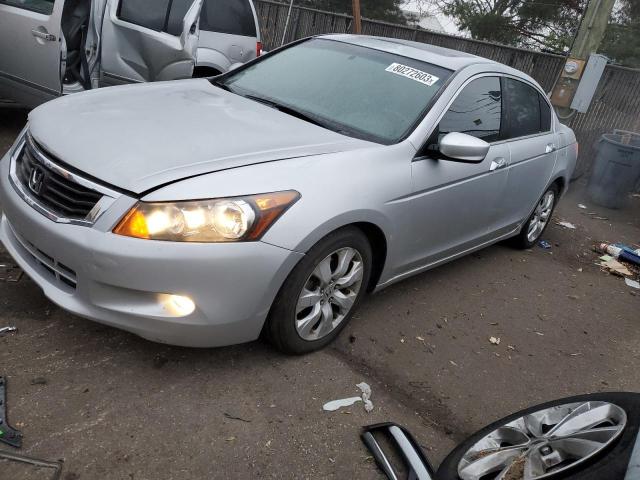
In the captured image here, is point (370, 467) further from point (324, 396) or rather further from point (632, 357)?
point (632, 357)

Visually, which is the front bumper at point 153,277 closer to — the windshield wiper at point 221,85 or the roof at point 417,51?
the windshield wiper at point 221,85

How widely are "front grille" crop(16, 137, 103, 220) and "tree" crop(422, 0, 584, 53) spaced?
19698 millimetres

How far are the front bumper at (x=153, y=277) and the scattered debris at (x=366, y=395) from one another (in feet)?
2.19

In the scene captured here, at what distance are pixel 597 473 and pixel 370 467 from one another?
3.14 feet

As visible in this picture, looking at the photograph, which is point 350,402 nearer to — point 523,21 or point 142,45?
point 142,45

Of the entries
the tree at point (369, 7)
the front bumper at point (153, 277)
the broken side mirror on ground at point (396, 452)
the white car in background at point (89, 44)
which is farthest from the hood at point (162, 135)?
the tree at point (369, 7)

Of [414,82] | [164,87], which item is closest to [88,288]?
[164,87]

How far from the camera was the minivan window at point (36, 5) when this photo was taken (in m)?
5.27

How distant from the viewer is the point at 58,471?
2.12 m

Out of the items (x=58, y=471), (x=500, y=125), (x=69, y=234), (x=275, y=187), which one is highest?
(x=500, y=125)

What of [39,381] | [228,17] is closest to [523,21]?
[228,17]

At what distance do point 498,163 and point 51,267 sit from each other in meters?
2.97

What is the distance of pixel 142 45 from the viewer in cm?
536

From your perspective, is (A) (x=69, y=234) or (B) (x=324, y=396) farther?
(B) (x=324, y=396)
